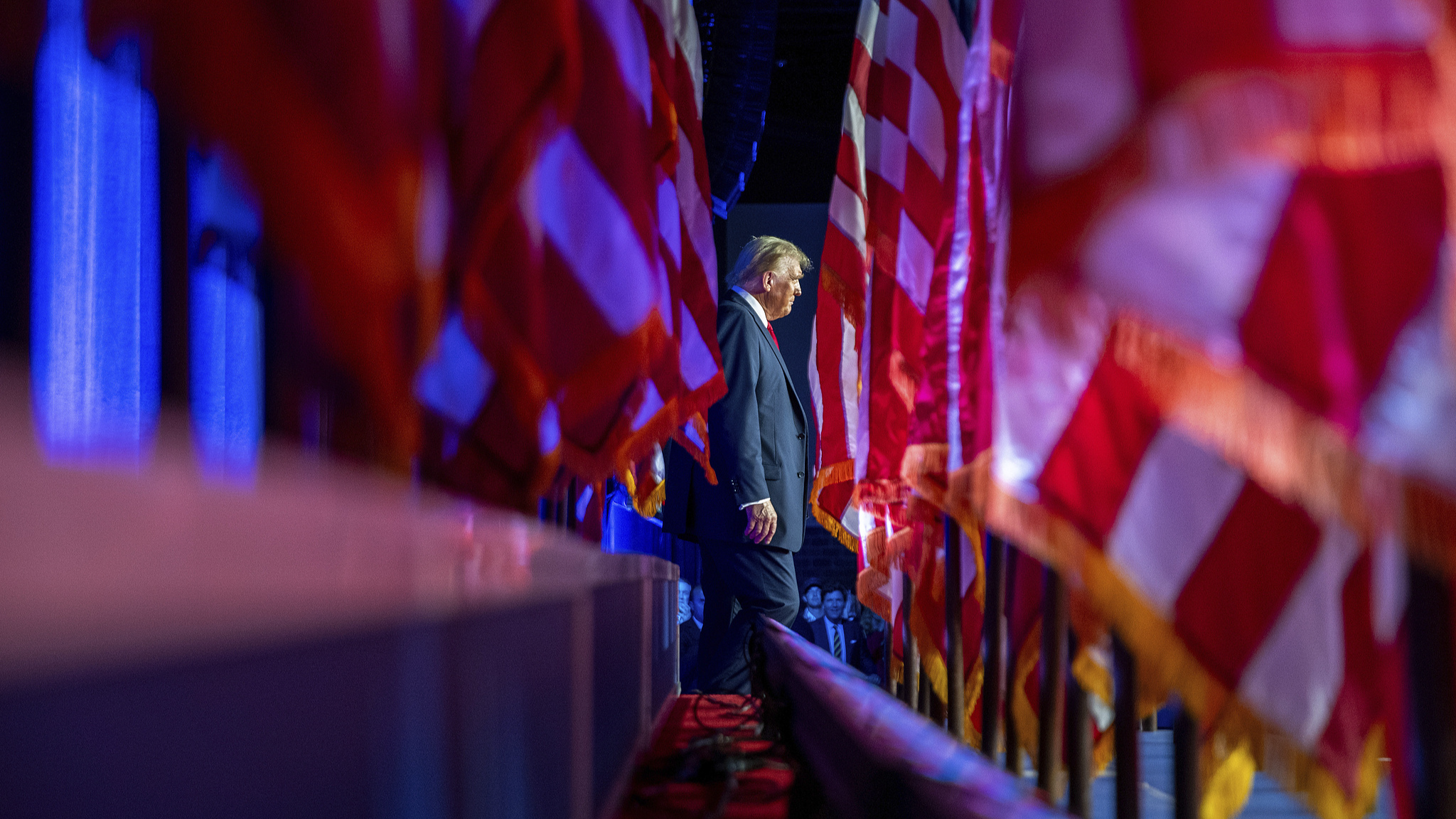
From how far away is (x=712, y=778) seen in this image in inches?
52.9

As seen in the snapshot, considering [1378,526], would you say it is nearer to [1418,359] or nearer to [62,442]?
[1418,359]

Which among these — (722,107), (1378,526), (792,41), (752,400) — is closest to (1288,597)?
(1378,526)

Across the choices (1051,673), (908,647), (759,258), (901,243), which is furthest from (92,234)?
(759,258)

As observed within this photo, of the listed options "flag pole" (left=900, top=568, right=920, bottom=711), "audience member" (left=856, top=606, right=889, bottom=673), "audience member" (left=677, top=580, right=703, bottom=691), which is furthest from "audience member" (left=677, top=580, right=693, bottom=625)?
"flag pole" (left=900, top=568, right=920, bottom=711)

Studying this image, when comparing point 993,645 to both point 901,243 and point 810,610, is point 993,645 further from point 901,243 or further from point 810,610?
point 810,610

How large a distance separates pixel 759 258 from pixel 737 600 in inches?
37.2

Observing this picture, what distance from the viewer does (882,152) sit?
1.63 m

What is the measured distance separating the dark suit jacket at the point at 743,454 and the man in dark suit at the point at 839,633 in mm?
3536

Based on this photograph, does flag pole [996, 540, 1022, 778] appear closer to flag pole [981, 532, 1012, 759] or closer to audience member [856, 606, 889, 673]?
flag pole [981, 532, 1012, 759]

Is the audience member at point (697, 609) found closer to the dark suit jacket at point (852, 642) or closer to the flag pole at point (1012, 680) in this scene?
the dark suit jacket at point (852, 642)

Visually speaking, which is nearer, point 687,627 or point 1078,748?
point 1078,748

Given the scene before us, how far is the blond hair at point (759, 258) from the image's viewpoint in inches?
112

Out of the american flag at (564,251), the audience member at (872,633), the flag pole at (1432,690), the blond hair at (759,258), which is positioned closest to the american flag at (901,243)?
the american flag at (564,251)

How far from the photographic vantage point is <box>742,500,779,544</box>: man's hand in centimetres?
262
